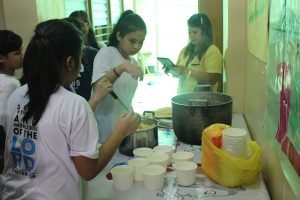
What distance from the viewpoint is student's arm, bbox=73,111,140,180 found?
89cm

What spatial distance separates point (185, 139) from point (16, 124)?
783 millimetres

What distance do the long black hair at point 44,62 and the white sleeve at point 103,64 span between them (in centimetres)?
74

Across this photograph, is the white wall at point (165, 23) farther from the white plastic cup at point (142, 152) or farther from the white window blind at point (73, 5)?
the white plastic cup at point (142, 152)

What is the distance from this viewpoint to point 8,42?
1718mm

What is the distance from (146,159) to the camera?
4.13ft

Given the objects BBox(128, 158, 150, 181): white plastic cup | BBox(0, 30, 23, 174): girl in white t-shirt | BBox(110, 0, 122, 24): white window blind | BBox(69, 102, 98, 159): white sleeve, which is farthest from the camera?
BBox(110, 0, 122, 24): white window blind

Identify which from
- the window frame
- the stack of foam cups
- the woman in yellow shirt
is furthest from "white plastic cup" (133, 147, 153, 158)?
the window frame

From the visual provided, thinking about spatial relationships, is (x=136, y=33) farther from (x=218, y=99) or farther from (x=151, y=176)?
(x=151, y=176)

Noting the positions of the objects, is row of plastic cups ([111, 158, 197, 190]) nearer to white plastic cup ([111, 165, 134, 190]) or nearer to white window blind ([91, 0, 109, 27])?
white plastic cup ([111, 165, 134, 190])

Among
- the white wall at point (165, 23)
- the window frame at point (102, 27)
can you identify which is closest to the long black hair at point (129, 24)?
the window frame at point (102, 27)

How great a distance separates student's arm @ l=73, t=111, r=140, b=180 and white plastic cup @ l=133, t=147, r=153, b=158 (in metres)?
0.23

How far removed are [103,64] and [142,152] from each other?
565 millimetres

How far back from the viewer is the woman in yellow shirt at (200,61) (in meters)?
2.24

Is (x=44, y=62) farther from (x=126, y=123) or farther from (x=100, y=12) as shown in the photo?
(x=100, y=12)
